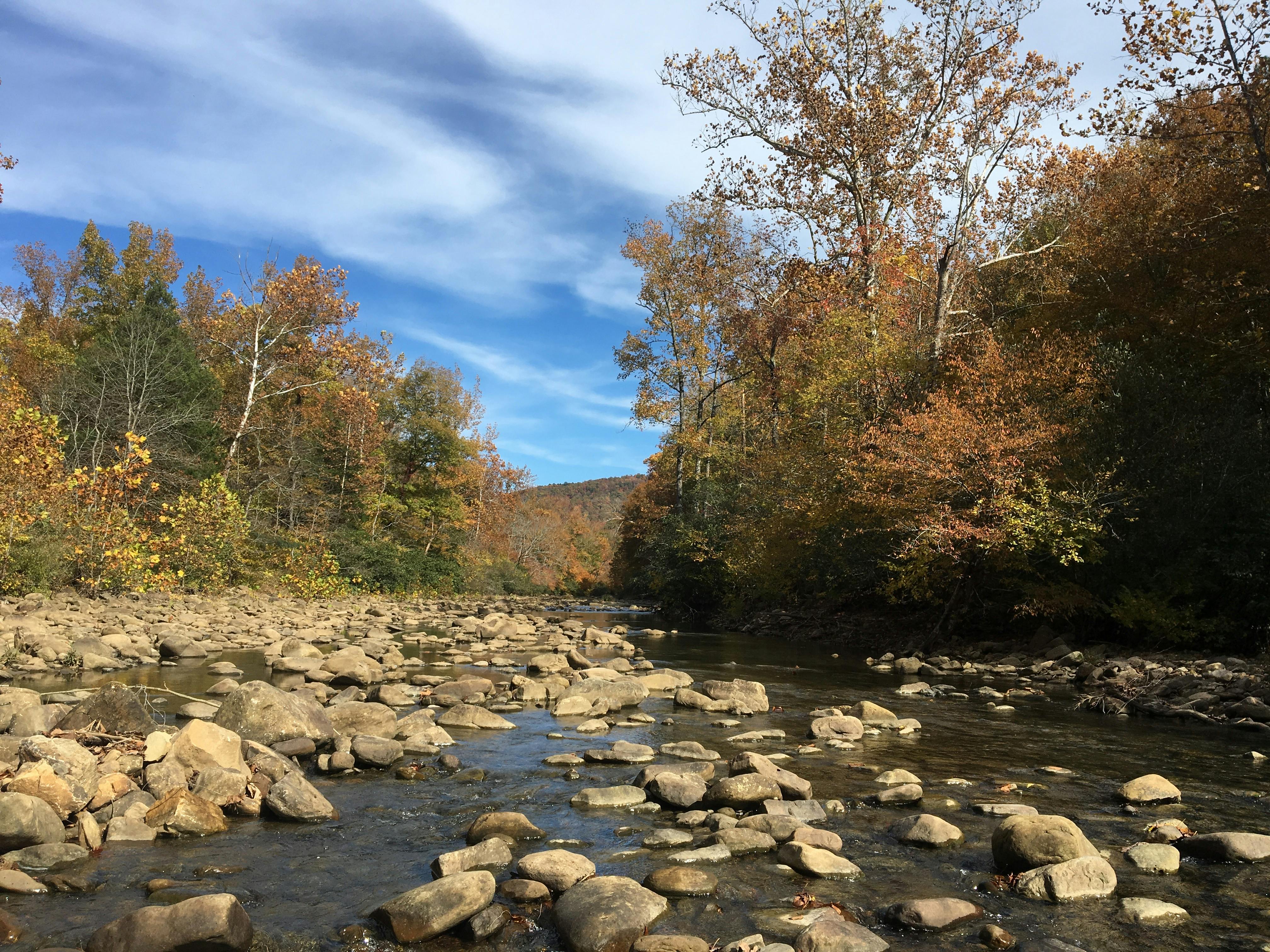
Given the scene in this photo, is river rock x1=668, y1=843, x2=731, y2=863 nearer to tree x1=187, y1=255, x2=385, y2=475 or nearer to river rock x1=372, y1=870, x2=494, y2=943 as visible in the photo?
river rock x1=372, y1=870, x2=494, y2=943

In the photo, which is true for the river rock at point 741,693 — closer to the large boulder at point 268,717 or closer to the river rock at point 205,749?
the large boulder at point 268,717

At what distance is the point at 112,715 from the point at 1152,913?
7810 millimetres

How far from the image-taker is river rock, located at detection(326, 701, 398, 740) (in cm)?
852

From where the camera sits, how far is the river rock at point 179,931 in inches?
150

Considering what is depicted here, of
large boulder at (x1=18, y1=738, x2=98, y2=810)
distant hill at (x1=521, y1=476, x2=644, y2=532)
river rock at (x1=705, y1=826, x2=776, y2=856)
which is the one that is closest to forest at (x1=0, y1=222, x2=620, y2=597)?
large boulder at (x1=18, y1=738, x2=98, y2=810)

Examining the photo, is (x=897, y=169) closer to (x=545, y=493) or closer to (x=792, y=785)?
(x=792, y=785)

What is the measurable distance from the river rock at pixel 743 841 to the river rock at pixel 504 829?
1234 mm

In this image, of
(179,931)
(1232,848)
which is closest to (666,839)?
(179,931)

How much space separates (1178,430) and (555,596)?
36647 millimetres

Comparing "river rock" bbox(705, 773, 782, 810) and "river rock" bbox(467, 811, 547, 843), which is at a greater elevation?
"river rock" bbox(705, 773, 782, 810)

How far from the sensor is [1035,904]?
470 centimetres

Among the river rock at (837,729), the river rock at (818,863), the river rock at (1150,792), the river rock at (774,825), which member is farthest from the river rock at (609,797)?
the river rock at (1150,792)

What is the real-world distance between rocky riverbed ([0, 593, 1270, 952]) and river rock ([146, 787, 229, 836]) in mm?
23

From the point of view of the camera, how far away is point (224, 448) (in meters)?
31.5
